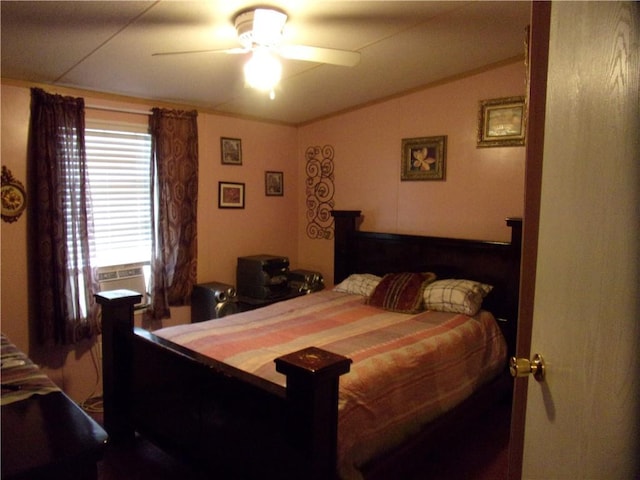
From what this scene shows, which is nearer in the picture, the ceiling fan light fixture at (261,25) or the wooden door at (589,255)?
the wooden door at (589,255)

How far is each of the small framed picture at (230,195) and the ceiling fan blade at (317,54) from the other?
2.03 meters

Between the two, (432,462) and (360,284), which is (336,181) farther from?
(432,462)

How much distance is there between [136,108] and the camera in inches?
133

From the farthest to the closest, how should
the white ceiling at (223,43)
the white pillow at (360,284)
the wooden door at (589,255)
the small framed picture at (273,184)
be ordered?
the small framed picture at (273,184), the white pillow at (360,284), the white ceiling at (223,43), the wooden door at (589,255)

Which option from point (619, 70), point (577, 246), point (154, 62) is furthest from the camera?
point (154, 62)

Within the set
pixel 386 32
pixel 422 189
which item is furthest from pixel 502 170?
pixel 386 32

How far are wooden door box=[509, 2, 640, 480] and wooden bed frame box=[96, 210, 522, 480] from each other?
69 cm

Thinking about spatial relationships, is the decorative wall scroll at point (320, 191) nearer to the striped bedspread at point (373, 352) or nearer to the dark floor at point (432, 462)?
the striped bedspread at point (373, 352)

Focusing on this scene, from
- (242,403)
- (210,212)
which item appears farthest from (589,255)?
(210,212)

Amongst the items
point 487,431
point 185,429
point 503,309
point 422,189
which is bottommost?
point 487,431

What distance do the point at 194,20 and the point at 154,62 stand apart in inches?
26.4

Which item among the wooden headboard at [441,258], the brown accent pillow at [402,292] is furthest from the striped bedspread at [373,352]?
the wooden headboard at [441,258]

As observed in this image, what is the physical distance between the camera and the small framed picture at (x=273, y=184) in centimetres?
440

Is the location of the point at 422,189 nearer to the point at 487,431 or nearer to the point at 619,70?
the point at 487,431
